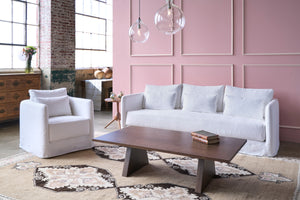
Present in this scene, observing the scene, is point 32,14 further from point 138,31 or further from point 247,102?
point 247,102

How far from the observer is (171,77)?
5.40 m

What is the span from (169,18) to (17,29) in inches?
178

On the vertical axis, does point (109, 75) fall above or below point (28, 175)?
above

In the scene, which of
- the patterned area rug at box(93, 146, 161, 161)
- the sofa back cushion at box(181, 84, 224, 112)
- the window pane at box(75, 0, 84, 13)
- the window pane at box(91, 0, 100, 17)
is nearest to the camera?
the patterned area rug at box(93, 146, 161, 161)

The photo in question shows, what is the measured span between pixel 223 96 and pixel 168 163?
1.64m

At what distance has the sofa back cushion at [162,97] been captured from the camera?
4980 mm

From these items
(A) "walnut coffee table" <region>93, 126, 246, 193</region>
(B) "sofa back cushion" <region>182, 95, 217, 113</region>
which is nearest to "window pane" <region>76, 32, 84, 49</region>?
(B) "sofa back cushion" <region>182, 95, 217, 113</region>

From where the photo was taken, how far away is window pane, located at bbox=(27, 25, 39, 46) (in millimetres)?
6419

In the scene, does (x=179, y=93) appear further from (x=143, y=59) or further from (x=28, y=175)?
(x=28, y=175)

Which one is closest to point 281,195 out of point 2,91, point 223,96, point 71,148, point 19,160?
point 223,96

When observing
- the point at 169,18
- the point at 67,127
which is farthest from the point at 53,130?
the point at 169,18

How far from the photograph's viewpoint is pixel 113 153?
4.00 meters

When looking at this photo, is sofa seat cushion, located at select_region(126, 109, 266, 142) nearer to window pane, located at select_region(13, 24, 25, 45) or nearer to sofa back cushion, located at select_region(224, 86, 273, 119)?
sofa back cushion, located at select_region(224, 86, 273, 119)

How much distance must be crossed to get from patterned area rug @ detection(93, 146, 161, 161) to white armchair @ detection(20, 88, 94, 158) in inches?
7.7
